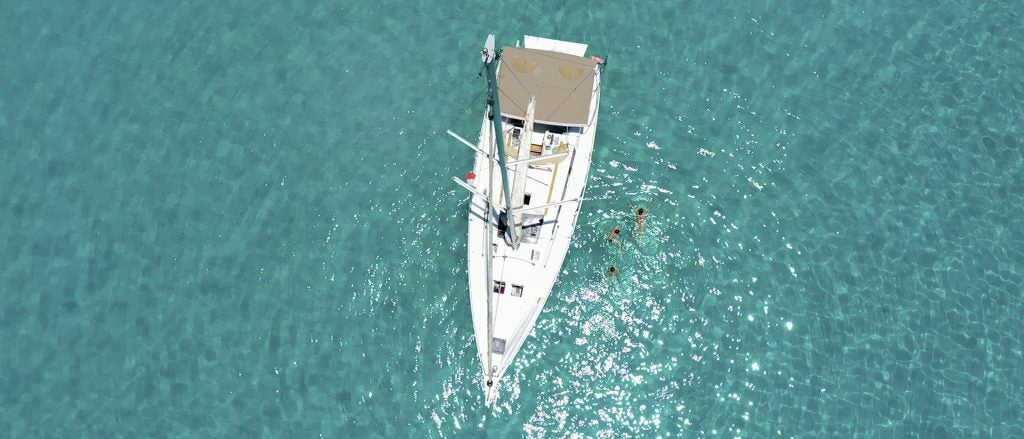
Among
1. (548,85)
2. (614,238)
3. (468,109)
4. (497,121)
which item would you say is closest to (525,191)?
(614,238)

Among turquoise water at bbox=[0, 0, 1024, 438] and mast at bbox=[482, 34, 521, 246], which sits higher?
mast at bbox=[482, 34, 521, 246]

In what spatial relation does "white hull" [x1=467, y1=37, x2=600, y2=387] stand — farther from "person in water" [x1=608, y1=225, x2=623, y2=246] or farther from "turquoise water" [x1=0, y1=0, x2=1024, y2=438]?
"person in water" [x1=608, y1=225, x2=623, y2=246]

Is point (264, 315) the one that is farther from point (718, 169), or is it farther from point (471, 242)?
point (718, 169)

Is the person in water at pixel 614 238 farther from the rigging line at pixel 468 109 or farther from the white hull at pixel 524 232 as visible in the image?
the rigging line at pixel 468 109

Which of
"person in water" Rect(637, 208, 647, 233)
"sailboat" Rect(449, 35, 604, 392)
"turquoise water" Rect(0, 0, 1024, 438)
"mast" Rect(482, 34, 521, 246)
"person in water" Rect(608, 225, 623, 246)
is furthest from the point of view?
"person in water" Rect(637, 208, 647, 233)

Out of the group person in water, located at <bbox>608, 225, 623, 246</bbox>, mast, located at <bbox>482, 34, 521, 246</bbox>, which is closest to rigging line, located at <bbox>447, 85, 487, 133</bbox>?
mast, located at <bbox>482, 34, 521, 246</bbox>

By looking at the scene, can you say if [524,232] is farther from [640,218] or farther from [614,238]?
[640,218]
